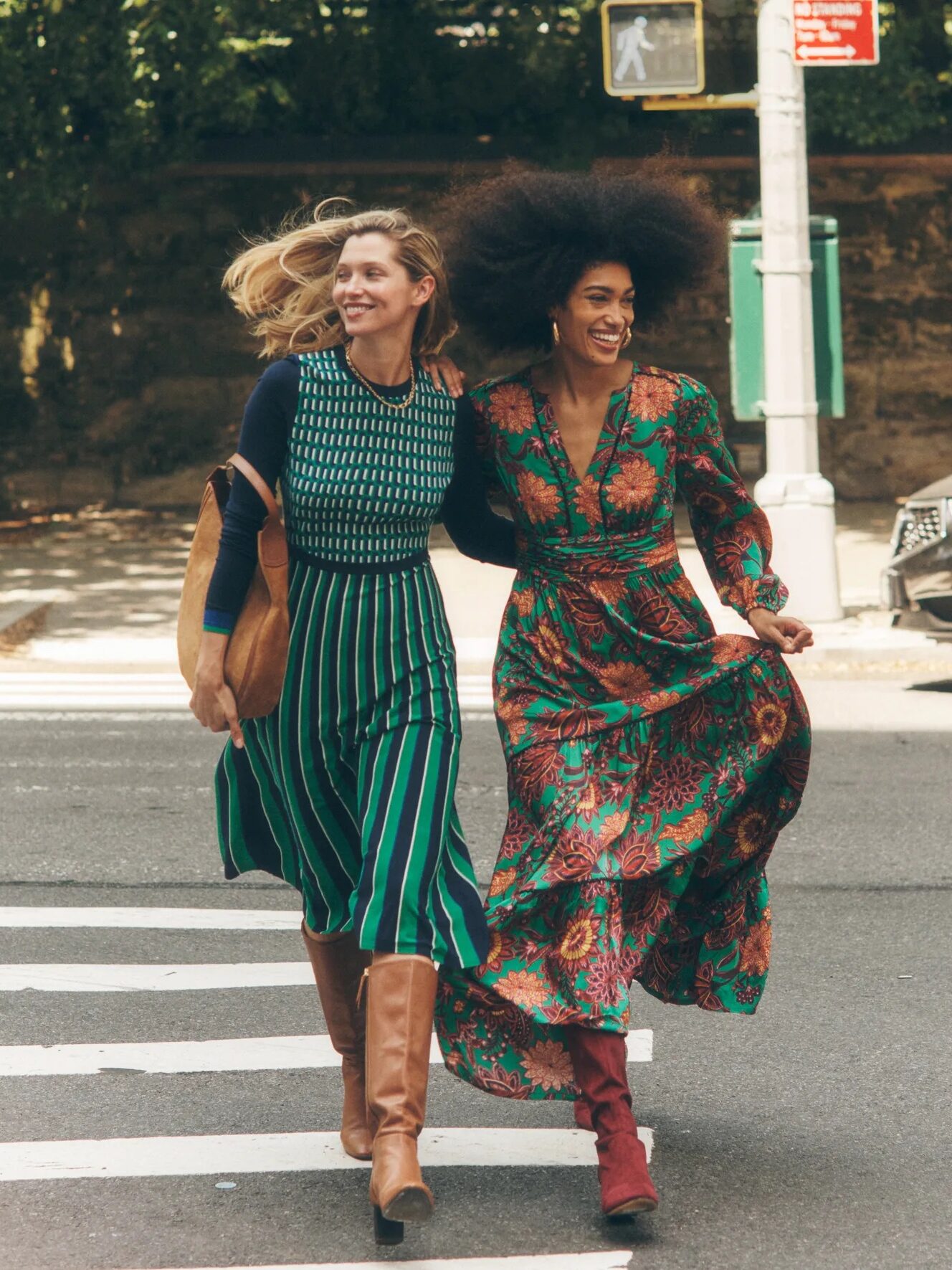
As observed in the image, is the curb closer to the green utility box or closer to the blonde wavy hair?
the green utility box

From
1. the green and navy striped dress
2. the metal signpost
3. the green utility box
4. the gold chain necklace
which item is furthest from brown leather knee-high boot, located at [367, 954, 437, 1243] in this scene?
the green utility box

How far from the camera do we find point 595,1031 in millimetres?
3514

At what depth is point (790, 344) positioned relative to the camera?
37.5ft

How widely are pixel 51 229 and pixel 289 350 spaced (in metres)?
15.2

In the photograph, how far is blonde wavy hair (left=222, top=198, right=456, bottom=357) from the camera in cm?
376

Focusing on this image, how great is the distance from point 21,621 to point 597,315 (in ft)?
28.8

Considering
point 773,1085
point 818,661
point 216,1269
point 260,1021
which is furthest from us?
point 818,661

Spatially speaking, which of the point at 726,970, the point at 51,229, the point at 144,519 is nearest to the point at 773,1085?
the point at 726,970

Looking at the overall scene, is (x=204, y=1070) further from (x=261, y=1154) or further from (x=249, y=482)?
(x=249, y=482)

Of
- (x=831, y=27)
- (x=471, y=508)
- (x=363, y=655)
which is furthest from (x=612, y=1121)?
(x=831, y=27)

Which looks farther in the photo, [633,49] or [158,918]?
[633,49]

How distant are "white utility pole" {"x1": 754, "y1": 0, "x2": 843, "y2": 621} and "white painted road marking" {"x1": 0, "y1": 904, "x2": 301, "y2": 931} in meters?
6.05

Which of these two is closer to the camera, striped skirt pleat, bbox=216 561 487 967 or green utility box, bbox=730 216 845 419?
striped skirt pleat, bbox=216 561 487 967

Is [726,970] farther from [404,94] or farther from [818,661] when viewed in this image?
[404,94]
